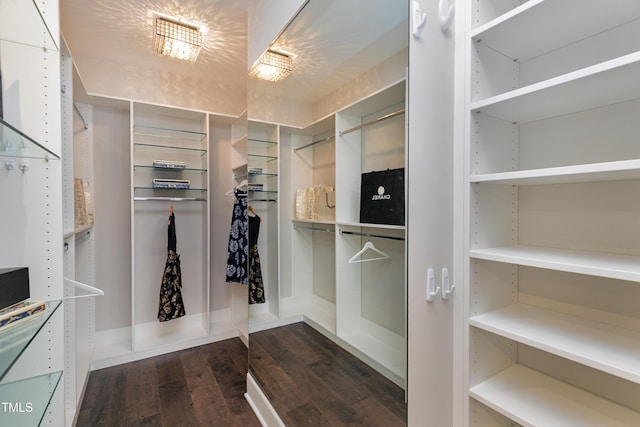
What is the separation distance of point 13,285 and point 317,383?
145cm

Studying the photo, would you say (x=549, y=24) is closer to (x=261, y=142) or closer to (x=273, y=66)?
(x=273, y=66)

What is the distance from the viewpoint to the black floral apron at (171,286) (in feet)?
9.19

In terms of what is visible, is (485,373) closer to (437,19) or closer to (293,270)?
(293,270)

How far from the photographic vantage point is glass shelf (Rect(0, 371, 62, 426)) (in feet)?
3.38

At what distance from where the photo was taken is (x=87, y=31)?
90.7 inches

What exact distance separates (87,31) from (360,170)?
250 centimetres

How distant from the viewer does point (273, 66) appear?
1.99 metres

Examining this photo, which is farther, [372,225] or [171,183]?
[171,183]

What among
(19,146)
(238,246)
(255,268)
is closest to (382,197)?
(255,268)

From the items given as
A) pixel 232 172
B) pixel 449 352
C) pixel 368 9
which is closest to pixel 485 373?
pixel 449 352

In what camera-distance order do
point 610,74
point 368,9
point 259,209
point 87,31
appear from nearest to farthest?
1. point 610,74
2. point 368,9
3. point 259,209
4. point 87,31

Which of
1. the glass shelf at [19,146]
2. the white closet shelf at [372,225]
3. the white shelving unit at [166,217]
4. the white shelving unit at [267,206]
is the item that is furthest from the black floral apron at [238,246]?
the glass shelf at [19,146]

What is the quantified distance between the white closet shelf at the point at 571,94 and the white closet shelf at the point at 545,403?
3.72 feet

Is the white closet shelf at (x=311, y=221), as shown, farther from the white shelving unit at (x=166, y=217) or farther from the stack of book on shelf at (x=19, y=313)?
the white shelving unit at (x=166, y=217)
